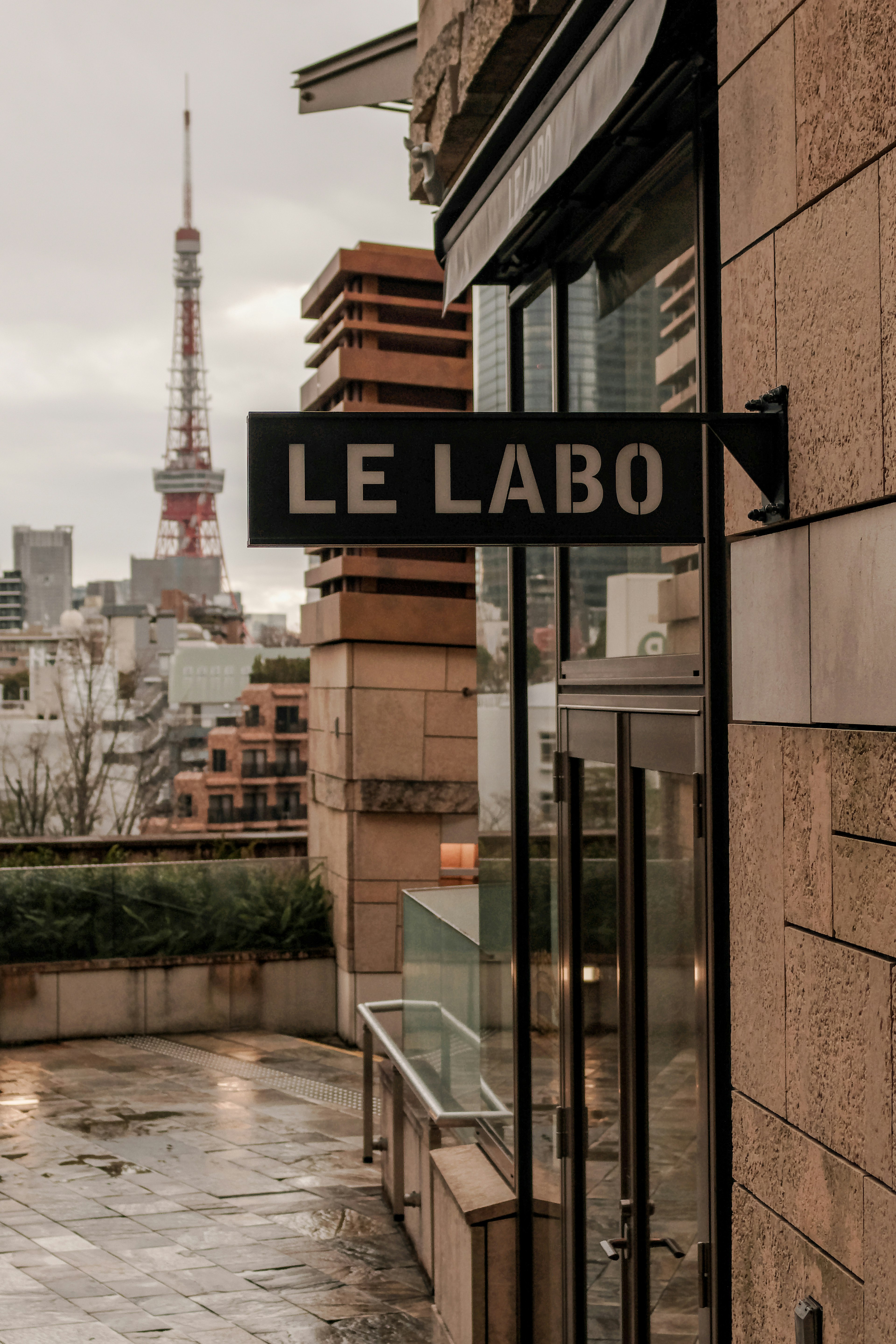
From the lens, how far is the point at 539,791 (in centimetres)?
529

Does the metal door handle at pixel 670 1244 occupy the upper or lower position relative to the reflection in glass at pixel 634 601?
lower

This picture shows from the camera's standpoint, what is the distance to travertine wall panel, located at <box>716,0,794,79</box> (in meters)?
2.63

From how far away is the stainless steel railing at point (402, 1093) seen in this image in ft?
19.3

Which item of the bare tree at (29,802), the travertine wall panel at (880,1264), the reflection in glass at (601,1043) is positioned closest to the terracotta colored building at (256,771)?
the bare tree at (29,802)

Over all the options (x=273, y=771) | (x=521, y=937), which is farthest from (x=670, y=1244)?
(x=273, y=771)

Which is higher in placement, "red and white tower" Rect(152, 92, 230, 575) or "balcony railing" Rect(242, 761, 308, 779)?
"red and white tower" Rect(152, 92, 230, 575)

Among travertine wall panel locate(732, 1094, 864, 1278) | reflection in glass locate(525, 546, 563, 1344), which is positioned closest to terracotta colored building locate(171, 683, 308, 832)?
reflection in glass locate(525, 546, 563, 1344)

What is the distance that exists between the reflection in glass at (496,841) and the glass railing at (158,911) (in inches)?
282

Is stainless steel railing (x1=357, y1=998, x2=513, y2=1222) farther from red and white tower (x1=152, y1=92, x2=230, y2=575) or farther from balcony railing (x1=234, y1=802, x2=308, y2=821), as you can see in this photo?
red and white tower (x1=152, y1=92, x2=230, y2=575)

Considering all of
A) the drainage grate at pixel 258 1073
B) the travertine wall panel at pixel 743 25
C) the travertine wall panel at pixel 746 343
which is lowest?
the drainage grate at pixel 258 1073

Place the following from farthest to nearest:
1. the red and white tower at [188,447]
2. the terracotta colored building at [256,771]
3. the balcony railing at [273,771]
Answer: the red and white tower at [188,447] → the balcony railing at [273,771] → the terracotta colored building at [256,771]

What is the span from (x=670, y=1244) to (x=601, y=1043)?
0.85 metres

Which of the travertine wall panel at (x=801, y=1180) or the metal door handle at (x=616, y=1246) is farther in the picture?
the metal door handle at (x=616, y=1246)

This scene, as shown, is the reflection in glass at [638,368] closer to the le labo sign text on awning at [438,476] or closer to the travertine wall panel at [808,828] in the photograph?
the le labo sign text on awning at [438,476]
